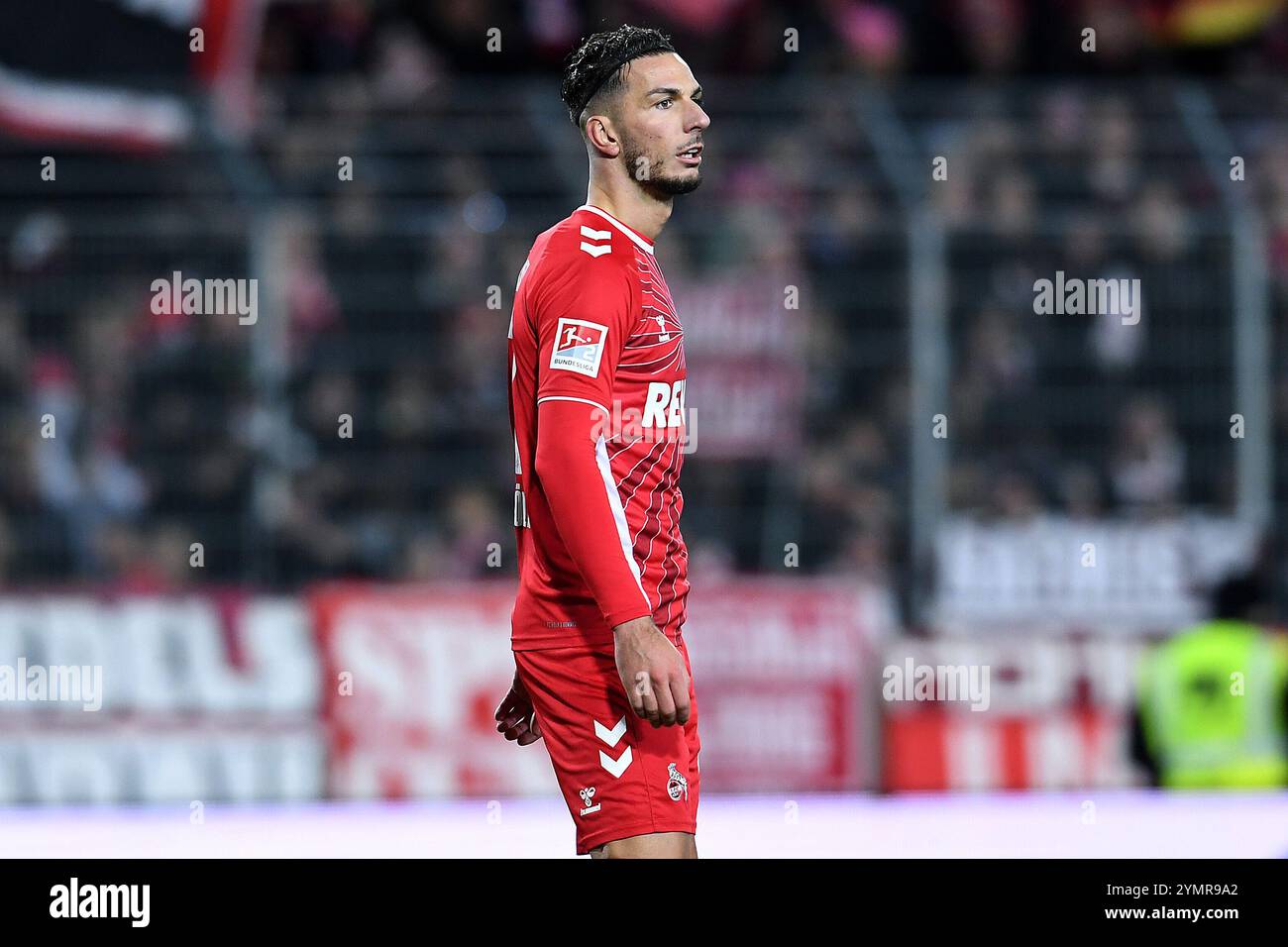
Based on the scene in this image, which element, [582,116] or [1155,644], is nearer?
[582,116]

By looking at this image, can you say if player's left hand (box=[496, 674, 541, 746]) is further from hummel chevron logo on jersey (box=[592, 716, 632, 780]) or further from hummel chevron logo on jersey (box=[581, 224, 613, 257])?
hummel chevron logo on jersey (box=[581, 224, 613, 257])

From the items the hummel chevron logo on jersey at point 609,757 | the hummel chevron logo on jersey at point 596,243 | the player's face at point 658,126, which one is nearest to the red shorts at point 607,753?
the hummel chevron logo on jersey at point 609,757

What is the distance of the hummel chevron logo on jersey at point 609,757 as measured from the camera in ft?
12.6

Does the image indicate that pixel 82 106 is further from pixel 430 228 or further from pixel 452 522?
pixel 452 522

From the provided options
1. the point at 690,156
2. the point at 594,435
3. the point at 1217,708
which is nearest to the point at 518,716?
the point at 594,435

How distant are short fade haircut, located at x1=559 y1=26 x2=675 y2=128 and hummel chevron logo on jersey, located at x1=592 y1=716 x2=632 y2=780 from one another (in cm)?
124

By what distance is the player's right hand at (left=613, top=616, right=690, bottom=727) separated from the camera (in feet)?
11.8

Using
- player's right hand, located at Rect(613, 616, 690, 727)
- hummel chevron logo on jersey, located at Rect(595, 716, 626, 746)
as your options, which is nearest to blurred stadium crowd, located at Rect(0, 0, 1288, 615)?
hummel chevron logo on jersey, located at Rect(595, 716, 626, 746)

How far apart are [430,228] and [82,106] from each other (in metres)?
Answer: 2.07

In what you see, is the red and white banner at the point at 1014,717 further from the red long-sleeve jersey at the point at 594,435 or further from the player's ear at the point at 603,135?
the player's ear at the point at 603,135

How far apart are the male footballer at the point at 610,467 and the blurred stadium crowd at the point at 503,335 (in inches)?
213
